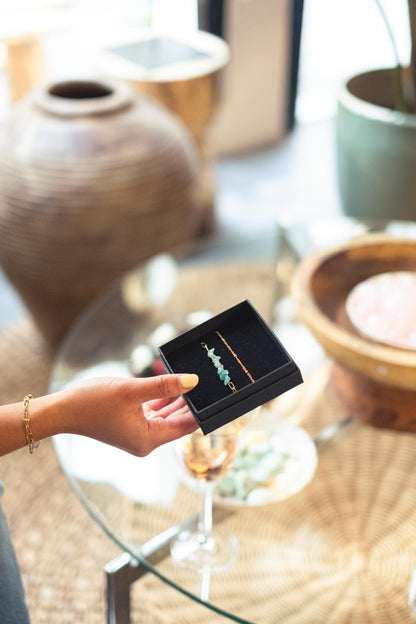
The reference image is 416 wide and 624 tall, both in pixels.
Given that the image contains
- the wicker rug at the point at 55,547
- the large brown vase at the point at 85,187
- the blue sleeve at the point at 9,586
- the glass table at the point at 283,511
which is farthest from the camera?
the large brown vase at the point at 85,187

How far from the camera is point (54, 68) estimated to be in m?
2.85

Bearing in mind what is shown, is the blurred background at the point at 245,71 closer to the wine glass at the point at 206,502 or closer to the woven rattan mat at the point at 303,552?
the woven rattan mat at the point at 303,552

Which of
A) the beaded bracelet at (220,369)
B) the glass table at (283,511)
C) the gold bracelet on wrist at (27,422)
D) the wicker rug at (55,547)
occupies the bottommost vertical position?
the wicker rug at (55,547)

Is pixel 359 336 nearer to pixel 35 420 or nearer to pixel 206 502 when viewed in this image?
pixel 206 502

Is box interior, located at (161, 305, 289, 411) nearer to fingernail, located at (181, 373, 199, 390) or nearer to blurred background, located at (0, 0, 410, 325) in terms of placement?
fingernail, located at (181, 373, 199, 390)

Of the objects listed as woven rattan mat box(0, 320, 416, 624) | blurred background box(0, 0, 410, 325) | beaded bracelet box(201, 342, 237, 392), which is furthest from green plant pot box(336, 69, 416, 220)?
beaded bracelet box(201, 342, 237, 392)

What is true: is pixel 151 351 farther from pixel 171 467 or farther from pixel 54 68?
pixel 54 68

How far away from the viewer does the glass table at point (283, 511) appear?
0.87m

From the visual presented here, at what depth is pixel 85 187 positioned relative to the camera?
1.60m

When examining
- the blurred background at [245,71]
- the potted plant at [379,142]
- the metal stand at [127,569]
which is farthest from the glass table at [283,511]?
the blurred background at [245,71]

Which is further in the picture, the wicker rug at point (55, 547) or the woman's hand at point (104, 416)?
the wicker rug at point (55, 547)

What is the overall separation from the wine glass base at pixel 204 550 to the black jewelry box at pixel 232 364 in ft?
1.03

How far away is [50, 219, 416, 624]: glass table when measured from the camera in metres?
0.87

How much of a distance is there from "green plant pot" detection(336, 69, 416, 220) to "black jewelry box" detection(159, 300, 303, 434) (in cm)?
135
